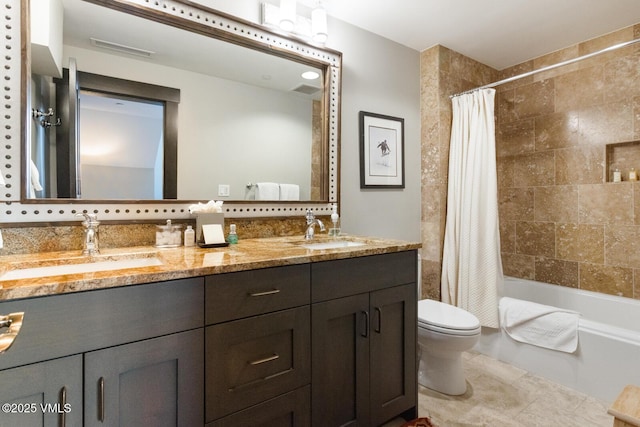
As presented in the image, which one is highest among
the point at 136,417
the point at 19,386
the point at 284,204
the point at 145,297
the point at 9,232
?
the point at 284,204

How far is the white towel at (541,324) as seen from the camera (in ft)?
6.48

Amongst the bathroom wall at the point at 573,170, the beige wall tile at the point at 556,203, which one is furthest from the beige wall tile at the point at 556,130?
the beige wall tile at the point at 556,203

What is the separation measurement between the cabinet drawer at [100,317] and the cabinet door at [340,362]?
1.63 feet

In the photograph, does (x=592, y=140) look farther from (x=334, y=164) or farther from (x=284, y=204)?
(x=284, y=204)

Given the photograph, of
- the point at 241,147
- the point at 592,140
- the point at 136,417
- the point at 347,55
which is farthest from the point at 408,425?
the point at 592,140

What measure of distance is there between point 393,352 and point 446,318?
0.53m

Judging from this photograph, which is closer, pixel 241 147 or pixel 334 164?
pixel 241 147

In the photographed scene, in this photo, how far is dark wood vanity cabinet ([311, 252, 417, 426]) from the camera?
51.0 inches

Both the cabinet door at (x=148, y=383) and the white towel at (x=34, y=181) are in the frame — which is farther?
the white towel at (x=34, y=181)

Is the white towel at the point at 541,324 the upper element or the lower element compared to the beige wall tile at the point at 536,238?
lower

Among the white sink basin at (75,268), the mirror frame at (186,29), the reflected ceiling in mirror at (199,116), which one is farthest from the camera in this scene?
the reflected ceiling in mirror at (199,116)

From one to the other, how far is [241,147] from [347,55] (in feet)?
3.36

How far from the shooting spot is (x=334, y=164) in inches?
81.8

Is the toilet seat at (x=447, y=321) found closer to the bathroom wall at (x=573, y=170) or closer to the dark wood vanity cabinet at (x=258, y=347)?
the dark wood vanity cabinet at (x=258, y=347)
